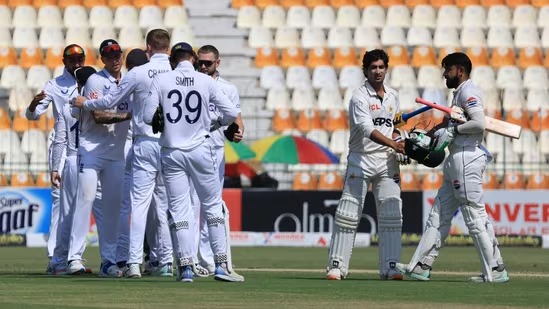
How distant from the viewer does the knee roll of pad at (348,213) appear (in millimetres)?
12680

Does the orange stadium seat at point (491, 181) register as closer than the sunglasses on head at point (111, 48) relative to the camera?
No

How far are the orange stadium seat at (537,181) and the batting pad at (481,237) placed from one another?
12.0m

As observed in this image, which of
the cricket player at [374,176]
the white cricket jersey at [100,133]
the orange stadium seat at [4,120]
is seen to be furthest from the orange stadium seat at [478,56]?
the white cricket jersey at [100,133]

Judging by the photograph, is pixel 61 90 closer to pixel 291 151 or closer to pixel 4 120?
pixel 291 151

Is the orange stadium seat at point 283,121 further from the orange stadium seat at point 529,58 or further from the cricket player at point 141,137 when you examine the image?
the cricket player at point 141,137

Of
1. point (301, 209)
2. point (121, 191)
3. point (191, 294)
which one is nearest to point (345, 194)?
point (121, 191)

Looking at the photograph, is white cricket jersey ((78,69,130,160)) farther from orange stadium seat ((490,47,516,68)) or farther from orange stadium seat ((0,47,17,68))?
orange stadium seat ((490,47,516,68))

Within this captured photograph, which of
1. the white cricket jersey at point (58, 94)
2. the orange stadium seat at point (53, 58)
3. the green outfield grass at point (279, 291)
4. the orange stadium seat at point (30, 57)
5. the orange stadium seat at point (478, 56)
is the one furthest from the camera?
the orange stadium seat at point (30, 57)

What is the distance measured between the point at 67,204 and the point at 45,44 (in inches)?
648

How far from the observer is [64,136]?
1371 centimetres

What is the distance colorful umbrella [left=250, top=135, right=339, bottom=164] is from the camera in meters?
23.8

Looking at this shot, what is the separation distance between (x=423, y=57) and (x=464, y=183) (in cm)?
1634

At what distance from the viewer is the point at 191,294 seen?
33.1 ft

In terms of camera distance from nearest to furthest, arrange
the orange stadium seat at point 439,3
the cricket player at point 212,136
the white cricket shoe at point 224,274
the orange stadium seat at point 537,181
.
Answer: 1. the white cricket shoe at point 224,274
2. the cricket player at point 212,136
3. the orange stadium seat at point 537,181
4. the orange stadium seat at point 439,3
